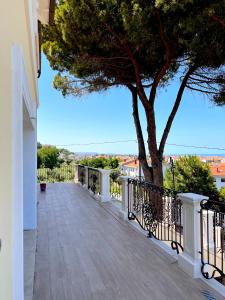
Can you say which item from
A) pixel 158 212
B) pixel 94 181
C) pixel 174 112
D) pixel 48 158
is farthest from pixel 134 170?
pixel 158 212

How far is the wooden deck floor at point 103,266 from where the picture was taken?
2934 mm

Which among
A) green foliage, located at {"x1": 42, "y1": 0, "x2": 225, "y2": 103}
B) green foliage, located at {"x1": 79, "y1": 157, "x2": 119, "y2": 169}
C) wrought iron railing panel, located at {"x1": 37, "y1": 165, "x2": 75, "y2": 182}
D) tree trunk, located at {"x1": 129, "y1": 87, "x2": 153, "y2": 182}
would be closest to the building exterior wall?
green foliage, located at {"x1": 42, "y1": 0, "x2": 225, "y2": 103}

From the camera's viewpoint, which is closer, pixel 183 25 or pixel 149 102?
pixel 183 25

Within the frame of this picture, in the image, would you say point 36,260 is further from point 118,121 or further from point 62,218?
point 118,121

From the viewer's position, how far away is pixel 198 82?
8695mm

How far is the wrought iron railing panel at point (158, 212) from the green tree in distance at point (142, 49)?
276 centimetres

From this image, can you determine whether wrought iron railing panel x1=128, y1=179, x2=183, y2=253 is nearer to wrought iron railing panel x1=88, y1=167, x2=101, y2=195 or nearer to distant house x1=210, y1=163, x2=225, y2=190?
wrought iron railing panel x1=88, y1=167, x2=101, y2=195

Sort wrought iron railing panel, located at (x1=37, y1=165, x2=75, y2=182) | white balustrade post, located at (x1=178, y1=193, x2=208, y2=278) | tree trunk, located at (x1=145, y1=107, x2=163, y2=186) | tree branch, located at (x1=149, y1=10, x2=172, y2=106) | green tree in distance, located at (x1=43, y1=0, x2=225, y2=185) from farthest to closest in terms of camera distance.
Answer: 1. wrought iron railing panel, located at (x1=37, y1=165, x2=75, y2=182)
2. tree trunk, located at (x1=145, y1=107, x2=163, y2=186)
3. tree branch, located at (x1=149, y1=10, x2=172, y2=106)
4. green tree in distance, located at (x1=43, y1=0, x2=225, y2=185)
5. white balustrade post, located at (x1=178, y1=193, x2=208, y2=278)

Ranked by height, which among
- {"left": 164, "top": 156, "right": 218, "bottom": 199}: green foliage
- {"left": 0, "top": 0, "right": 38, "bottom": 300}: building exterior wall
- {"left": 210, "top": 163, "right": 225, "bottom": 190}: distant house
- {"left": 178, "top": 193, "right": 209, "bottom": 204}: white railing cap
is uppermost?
{"left": 0, "top": 0, "right": 38, "bottom": 300}: building exterior wall

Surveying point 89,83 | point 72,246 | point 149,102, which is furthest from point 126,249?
point 89,83

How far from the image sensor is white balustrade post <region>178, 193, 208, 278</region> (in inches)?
130

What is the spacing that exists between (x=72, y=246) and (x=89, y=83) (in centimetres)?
569

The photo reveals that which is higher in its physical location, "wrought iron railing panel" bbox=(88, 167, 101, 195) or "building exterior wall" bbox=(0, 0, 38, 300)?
"building exterior wall" bbox=(0, 0, 38, 300)

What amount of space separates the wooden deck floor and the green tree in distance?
11.9 feet
